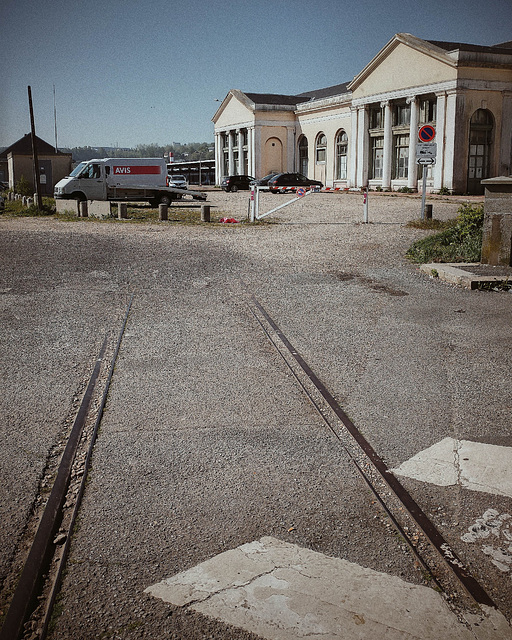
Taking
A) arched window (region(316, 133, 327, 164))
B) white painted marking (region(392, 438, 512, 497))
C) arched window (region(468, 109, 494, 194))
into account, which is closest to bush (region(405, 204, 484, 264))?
white painted marking (region(392, 438, 512, 497))

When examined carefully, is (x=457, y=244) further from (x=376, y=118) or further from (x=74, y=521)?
(x=376, y=118)

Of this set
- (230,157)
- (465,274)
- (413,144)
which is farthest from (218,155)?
(465,274)

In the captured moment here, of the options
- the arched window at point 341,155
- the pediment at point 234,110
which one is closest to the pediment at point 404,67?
the arched window at point 341,155

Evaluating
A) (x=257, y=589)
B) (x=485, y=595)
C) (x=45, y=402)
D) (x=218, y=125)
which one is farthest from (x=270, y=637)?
(x=218, y=125)

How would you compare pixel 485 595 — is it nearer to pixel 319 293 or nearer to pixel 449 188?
pixel 319 293

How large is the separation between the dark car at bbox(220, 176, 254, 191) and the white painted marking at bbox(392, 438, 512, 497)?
48598 mm

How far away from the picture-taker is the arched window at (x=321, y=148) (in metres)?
57.3

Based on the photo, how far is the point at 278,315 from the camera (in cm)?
819

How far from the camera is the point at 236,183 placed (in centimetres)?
5169

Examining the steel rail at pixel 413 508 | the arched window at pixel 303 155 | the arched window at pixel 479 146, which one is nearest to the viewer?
the steel rail at pixel 413 508

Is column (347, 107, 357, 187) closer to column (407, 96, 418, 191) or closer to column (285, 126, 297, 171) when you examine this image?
column (407, 96, 418, 191)

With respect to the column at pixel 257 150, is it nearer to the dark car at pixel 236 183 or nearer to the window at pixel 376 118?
the dark car at pixel 236 183

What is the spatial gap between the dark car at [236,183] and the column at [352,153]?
799cm

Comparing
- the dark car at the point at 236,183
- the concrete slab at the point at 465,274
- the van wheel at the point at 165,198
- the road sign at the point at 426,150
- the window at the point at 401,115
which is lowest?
the concrete slab at the point at 465,274
